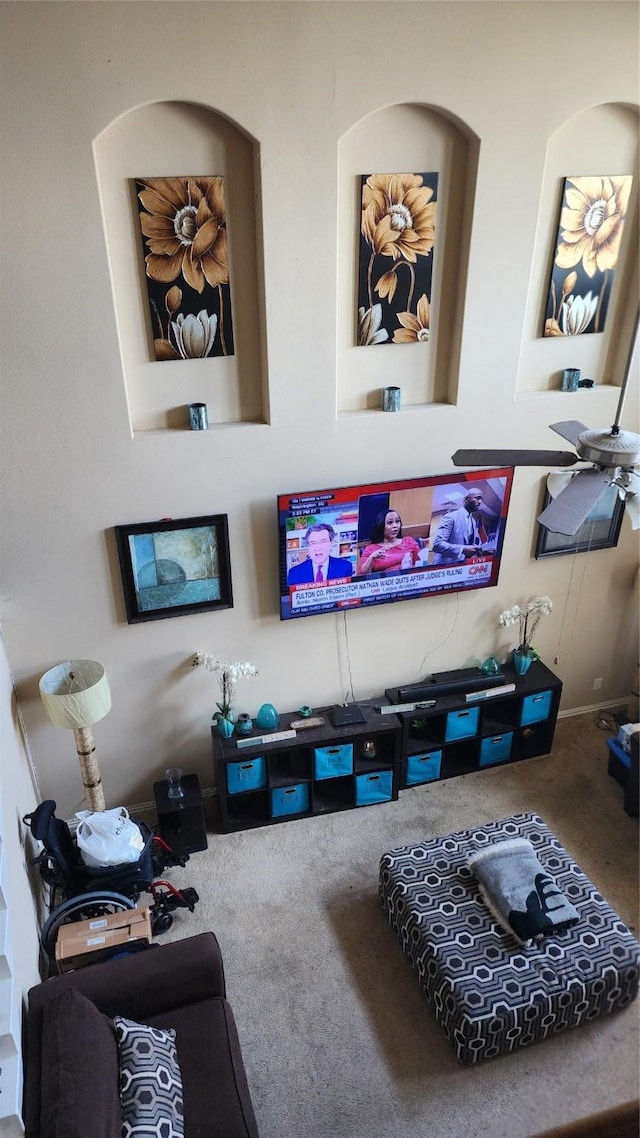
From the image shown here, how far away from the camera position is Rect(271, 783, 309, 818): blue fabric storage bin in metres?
4.12

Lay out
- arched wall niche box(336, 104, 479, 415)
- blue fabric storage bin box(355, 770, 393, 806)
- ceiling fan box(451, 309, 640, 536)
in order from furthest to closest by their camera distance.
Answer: blue fabric storage bin box(355, 770, 393, 806)
arched wall niche box(336, 104, 479, 415)
ceiling fan box(451, 309, 640, 536)

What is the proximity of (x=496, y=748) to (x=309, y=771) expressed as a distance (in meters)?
1.18

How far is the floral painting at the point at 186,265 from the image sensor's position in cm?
316

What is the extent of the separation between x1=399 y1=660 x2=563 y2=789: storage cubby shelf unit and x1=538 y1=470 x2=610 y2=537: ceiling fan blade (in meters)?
2.19

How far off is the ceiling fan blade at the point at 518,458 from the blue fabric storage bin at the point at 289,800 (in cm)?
235

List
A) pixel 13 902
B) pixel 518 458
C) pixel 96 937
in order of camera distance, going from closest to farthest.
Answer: pixel 518 458, pixel 13 902, pixel 96 937

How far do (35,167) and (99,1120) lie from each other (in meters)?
3.26

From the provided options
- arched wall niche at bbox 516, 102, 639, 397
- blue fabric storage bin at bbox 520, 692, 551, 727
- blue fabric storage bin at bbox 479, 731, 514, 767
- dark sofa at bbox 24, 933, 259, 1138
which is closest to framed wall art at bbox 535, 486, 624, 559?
arched wall niche at bbox 516, 102, 639, 397

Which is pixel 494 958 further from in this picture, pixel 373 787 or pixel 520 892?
pixel 373 787

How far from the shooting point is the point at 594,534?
4.48 m

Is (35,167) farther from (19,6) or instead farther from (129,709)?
(129,709)

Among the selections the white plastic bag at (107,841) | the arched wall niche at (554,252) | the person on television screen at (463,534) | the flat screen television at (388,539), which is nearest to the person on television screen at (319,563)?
the flat screen television at (388,539)

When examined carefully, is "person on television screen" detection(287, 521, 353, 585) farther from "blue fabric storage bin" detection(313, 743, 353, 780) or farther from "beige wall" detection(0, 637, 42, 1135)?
"beige wall" detection(0, 637, 42, 1135)

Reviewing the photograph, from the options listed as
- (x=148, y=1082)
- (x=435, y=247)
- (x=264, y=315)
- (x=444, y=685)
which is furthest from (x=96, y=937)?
(x=435, y=247)
